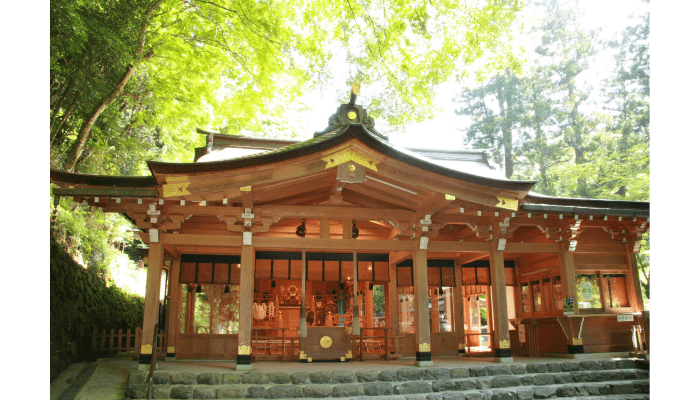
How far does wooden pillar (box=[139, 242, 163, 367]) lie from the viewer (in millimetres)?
7305

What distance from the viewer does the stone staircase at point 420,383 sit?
622 cm

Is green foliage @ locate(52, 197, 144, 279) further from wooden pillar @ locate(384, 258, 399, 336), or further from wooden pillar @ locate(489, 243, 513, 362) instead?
wooden pillar @ locate(489, 243, 513, 362)

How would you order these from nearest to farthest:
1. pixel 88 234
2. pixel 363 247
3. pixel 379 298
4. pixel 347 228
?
pixel 363 247 → pixel 347 228 → pixel 88 234 → pixel 379 298

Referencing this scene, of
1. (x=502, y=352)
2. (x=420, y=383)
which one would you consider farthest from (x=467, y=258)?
(x=420, y=383)

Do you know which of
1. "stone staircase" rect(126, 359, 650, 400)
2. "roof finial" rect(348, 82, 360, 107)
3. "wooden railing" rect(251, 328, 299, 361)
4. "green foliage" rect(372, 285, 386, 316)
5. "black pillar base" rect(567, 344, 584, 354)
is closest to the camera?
"stone staircase" rect(126, 359, 650, 400)

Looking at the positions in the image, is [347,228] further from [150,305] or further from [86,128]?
[86,128]

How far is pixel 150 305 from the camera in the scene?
7.45 metres

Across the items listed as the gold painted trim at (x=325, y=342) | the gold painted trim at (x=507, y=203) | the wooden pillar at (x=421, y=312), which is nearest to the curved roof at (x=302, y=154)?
the gold painted trim at (x=507, y=203)

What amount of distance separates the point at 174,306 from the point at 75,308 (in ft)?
6.88

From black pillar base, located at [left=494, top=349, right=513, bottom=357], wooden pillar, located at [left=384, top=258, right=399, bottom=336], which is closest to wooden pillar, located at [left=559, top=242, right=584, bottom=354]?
black pillar base, located at [left=494, top=349, right=513, bottom=357]

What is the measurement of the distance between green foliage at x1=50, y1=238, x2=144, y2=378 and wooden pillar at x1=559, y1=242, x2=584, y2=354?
10.4 metres

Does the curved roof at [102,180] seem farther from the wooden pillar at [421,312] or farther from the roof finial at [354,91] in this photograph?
the wooden pillar at [421,312]

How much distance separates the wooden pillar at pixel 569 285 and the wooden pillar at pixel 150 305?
8.43 metres

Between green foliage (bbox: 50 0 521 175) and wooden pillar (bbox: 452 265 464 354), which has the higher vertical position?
green foliage (bbox: 50 0 521 175)
